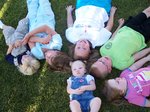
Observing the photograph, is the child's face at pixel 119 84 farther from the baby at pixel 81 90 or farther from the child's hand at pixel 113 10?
the child's hand at pixel 113 10

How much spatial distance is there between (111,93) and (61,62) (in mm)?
713

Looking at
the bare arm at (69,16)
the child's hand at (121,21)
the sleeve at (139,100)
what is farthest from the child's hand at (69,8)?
the sleeve at (139,100)

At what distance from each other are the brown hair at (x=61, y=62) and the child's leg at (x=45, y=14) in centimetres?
60

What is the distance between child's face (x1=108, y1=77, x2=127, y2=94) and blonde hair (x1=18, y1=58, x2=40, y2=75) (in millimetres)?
909

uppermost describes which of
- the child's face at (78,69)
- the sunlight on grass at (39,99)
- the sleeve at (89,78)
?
the child's face at (78,69)

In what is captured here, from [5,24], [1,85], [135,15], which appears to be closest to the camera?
[1,85]

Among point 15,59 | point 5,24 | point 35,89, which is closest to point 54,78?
point 35,89

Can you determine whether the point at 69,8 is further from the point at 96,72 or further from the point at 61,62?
the point at 96,72

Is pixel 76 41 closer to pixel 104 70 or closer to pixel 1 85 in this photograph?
pixel 104 70

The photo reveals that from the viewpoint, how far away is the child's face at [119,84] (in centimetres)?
349

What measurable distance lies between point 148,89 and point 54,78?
1075 millimetres

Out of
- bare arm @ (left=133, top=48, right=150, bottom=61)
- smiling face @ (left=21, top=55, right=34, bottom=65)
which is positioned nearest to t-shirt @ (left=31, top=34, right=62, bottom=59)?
smiling face @ (left=21, top=55, right=34, bottom=65)

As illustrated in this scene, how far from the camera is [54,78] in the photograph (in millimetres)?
3926

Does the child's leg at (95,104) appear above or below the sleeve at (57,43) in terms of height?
below
